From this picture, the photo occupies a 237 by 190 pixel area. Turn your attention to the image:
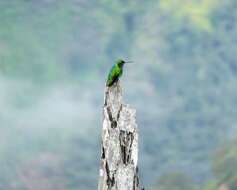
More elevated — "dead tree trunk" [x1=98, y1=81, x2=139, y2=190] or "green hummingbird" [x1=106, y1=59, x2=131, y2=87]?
"green hummingbird" [x1=106, y1=59, x2=131, y2=87]

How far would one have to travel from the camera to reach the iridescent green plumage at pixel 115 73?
49.6 ft

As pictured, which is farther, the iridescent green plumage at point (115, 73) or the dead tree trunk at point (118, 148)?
the iridescent green plumage at point (115, 73)

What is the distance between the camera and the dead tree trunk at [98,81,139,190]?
14398 millimetres

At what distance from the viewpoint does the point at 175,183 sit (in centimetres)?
11850

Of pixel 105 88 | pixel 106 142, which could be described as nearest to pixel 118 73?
pixel 105 88

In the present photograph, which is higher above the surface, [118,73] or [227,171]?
[227,171]

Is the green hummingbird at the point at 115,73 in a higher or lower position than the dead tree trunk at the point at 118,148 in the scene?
higher

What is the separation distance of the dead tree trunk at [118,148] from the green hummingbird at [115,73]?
1.01 ft

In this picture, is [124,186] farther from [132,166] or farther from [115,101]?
[115,101]

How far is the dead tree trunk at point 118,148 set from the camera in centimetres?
1440

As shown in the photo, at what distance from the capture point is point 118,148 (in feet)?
47.8

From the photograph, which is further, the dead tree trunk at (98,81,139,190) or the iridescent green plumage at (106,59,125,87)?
the iridescent green plumage at (106,59,125,87)

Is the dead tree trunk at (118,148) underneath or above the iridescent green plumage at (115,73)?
underneath

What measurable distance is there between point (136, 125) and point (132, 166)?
0.60m
